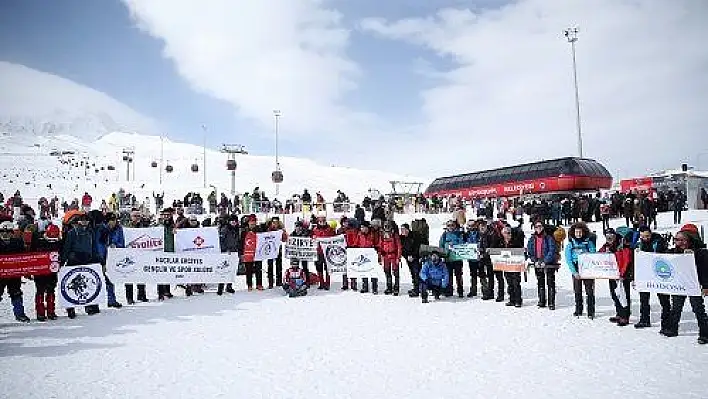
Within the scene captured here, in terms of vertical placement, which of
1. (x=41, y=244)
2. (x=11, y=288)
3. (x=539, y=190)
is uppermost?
(x=539, y=190)

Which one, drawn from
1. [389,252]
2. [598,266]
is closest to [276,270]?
[389,252]

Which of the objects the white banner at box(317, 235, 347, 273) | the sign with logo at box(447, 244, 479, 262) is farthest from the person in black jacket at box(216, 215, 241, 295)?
the sign with logo at box(447, 244, 479, 262)

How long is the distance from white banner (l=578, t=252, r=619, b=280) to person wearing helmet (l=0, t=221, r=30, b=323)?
1044 centimetres

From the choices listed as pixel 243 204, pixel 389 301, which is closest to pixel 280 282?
pixel 389 301

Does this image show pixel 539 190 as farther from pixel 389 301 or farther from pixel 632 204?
pixel 389 301

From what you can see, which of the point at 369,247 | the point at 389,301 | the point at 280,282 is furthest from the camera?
the point at 280,282

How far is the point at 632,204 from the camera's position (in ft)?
74.3

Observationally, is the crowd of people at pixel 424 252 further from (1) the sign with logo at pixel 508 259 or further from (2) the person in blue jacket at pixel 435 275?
(1) the sign with logo at pixel 508 259

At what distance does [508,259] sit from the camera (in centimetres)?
1036

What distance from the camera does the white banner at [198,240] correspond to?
12.1 metres

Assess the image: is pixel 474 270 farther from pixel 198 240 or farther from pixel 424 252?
pixel 198 240

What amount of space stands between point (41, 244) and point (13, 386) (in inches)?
187

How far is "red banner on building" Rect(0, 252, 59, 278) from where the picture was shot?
9.11 metres

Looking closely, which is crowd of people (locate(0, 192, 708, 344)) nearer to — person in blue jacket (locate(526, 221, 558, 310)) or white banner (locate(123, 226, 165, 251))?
person in blue jacket (locate(526, 221, 558, 310))
